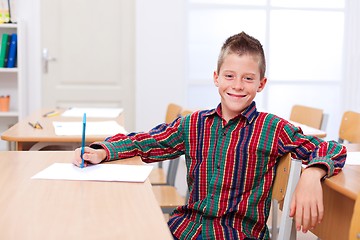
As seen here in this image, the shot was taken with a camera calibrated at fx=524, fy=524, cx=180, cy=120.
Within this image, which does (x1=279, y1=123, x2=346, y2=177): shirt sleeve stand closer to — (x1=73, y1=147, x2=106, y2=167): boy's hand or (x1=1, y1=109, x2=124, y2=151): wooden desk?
(x1=73, y1=147, x2=106, y2=167): boy's hand

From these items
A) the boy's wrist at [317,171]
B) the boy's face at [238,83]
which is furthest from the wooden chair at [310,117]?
the boy's wrist at [317,171]

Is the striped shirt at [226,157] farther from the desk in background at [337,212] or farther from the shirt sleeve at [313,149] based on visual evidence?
the desk in background at [337,212]

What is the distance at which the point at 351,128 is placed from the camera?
2.52 m

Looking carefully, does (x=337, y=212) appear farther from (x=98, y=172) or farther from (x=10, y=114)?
(x=10, y=114)

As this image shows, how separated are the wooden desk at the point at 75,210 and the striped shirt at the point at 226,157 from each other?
29 cm

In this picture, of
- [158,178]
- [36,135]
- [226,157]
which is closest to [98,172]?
[226,157]

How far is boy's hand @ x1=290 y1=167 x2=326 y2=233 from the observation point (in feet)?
4.08

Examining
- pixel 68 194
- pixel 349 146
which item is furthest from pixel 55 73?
pixel 68 194

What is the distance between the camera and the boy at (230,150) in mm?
1487

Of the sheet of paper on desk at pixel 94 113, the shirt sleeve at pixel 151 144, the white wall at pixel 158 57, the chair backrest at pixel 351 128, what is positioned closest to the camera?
the shirt sleeve at pixel 151 144

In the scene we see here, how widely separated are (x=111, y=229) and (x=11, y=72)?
4068 mm

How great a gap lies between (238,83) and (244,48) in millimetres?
109

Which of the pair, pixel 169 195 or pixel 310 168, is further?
pixel 169 195

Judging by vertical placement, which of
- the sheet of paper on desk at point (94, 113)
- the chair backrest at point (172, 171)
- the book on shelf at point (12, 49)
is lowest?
the chair backrest at point (172, 171)
